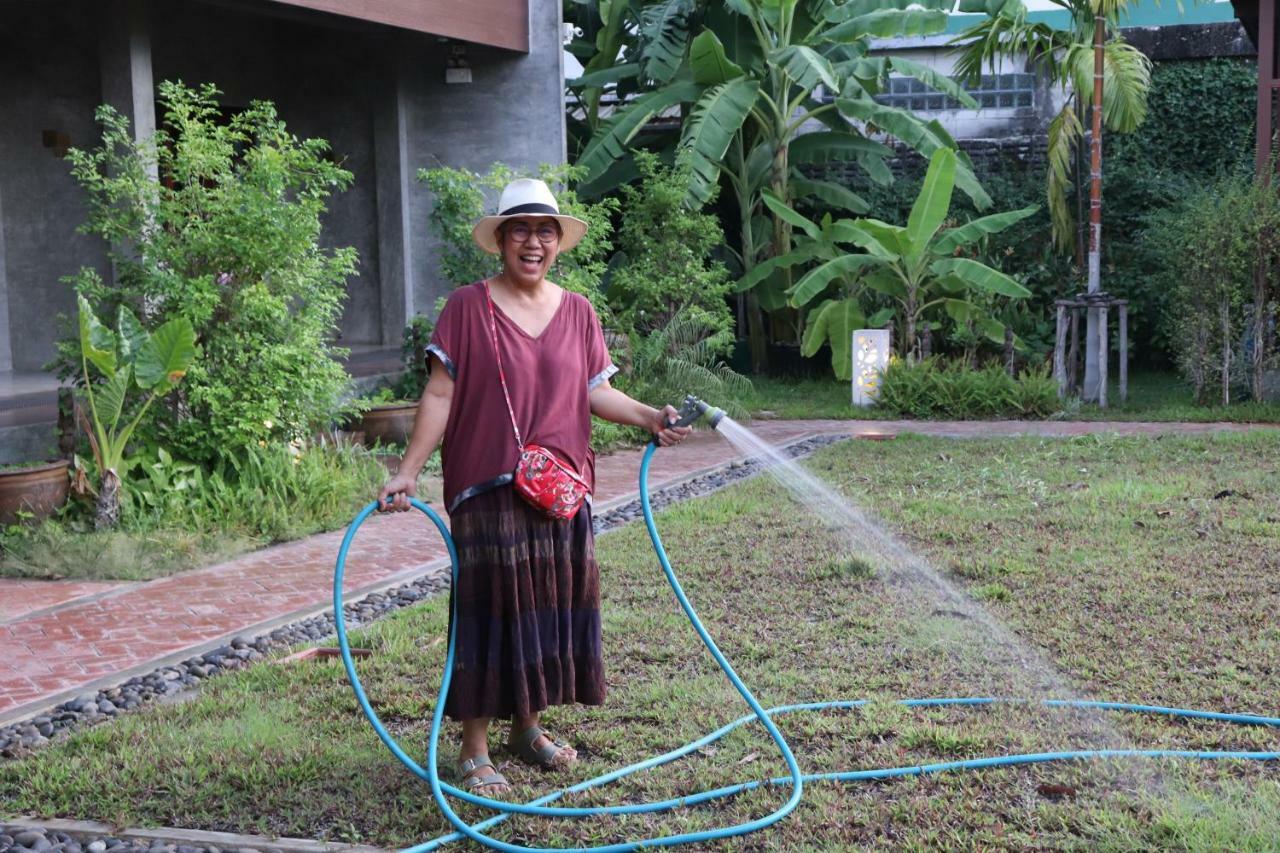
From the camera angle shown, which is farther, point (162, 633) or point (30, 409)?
point (30, 409)

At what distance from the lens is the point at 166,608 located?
6098 mm

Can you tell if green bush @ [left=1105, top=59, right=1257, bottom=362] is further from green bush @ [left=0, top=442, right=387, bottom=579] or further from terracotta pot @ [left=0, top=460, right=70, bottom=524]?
terracotta pot @ [left=0, top=460, right=70, bottom=524]

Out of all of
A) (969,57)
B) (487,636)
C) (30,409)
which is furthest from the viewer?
(969,57)

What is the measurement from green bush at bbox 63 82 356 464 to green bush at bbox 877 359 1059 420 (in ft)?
21.4

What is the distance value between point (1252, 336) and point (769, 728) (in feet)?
33.1

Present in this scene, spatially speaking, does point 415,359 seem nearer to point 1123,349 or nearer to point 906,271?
point 906,271

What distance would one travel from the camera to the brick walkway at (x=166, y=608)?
16.8ft

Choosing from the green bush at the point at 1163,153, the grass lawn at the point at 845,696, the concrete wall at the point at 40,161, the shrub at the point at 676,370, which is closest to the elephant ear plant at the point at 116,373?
the grass lawn at the point at 845,696

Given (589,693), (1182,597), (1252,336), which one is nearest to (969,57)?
(1252,336)

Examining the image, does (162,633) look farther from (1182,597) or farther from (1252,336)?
(1252,336)

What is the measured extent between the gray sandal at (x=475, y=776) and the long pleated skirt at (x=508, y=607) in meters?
0.15

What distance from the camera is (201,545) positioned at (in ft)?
23.4

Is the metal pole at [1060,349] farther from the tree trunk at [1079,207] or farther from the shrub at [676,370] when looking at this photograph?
the shrub at [676,370]

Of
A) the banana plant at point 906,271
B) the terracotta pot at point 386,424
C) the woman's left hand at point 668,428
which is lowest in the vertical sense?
the terracotta pot at point 386,424
